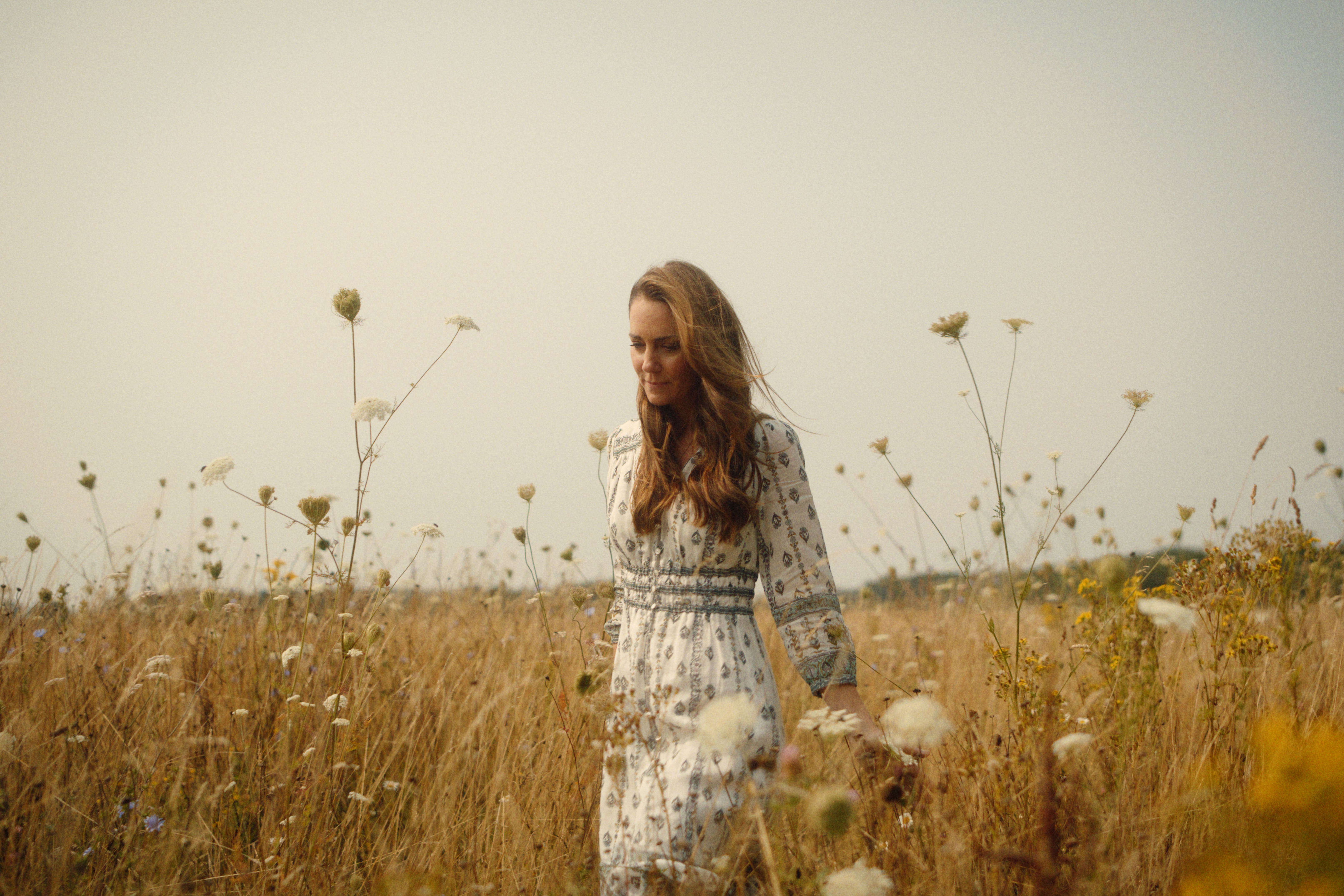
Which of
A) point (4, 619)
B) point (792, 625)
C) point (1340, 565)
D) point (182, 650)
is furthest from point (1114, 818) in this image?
point (4, 619)

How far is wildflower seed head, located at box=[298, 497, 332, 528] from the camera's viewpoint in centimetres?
208

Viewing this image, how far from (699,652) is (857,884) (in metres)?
0.84

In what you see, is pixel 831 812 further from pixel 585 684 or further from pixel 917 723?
pixel 585 684

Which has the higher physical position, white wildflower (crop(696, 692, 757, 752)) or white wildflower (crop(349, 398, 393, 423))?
white wildflower (crop(349, 398, 393, 423))

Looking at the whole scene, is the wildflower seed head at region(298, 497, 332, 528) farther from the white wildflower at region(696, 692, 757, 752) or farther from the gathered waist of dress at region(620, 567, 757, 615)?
the white wildflower at region(696, 692, 757, 752)

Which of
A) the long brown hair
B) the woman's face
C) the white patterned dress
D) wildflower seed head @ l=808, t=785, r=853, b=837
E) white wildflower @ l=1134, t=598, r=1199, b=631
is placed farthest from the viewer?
A: the woman's face

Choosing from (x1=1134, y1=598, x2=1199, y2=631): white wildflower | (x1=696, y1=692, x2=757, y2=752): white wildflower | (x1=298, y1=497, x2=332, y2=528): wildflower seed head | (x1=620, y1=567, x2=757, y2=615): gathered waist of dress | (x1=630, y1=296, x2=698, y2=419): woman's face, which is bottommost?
(x1=696, y1=692, x2=757, y2=752): white wildflower

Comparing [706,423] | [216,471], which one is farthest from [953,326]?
[216,471]

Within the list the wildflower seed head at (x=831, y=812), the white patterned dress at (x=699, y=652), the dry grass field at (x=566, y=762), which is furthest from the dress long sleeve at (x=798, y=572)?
the wildflower seed head at (x=831, y=812)

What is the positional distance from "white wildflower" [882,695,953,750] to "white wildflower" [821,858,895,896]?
0.73 feet

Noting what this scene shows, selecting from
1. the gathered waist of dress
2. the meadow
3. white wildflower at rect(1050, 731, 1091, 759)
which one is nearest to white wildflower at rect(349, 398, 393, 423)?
the meadow

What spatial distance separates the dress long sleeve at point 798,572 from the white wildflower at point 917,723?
1.88 feet

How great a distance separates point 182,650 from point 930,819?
131 inches

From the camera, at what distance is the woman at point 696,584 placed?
5.50 feet
